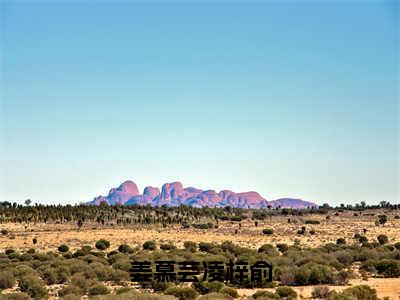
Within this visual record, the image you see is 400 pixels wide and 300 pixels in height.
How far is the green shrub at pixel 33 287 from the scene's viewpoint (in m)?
27.0

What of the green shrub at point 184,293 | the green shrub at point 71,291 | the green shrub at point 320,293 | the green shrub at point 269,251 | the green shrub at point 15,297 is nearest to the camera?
the green shrub at point 15,297

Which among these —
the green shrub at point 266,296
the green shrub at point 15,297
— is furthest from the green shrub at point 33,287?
the green shrub at point 266,296

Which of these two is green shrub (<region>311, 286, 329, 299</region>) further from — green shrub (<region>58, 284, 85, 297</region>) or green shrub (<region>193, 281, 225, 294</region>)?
green shrub (<region>58, 284, 85, 297</region>)

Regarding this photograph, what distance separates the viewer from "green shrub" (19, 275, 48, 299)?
2700cm

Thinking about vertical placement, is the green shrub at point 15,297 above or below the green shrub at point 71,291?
above

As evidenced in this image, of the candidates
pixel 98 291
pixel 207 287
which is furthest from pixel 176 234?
pixel 207 287

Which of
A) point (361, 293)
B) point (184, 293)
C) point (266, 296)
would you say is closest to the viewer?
point (361, 293)

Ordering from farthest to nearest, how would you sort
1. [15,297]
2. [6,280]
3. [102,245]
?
1. [102,245]
2. [6,280]
3. [15,297]

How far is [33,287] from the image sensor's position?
2738 cm

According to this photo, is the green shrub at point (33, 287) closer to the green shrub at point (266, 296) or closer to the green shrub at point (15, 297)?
the green shrub at point (15, 297)

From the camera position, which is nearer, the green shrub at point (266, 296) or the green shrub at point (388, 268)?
the green shrub at point (266, 296)

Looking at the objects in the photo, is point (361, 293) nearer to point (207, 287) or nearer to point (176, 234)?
point (207, 287)

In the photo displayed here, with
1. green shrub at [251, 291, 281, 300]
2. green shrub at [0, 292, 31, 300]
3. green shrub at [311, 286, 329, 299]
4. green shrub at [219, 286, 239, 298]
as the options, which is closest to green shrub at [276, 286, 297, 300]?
green shrub at [311, 286, 329, 299]

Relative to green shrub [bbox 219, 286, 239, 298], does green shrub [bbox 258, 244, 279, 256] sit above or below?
above
